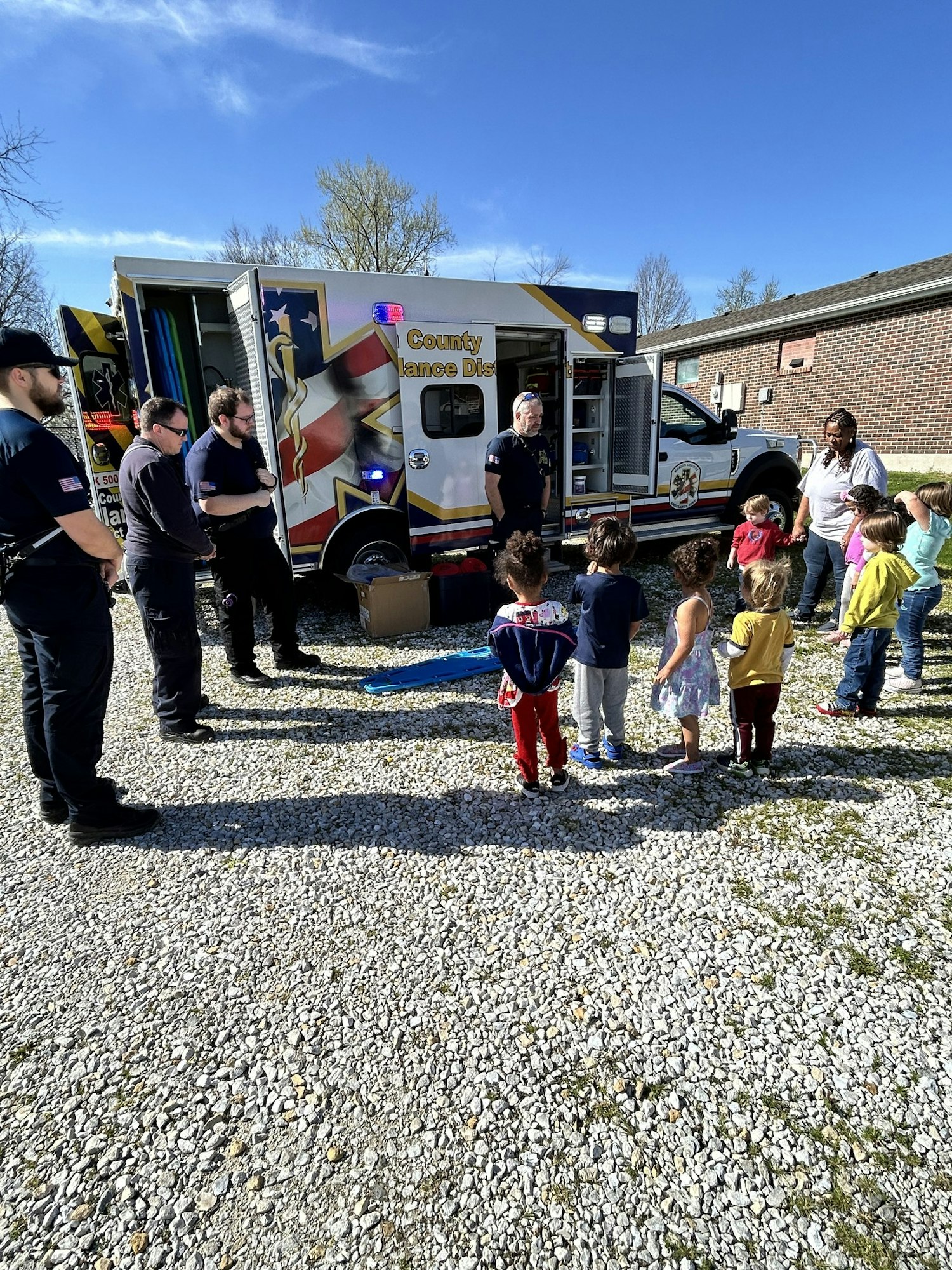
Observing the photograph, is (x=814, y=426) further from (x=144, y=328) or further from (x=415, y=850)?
(x=415, y=850)

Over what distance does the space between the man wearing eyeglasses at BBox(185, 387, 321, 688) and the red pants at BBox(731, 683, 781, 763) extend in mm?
3182

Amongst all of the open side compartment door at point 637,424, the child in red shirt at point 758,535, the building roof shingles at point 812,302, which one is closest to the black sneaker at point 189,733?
the child in red shirt at point 758,535

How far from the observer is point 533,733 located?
3.39 m

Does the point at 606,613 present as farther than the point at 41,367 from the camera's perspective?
Yes

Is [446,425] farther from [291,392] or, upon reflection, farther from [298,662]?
[298,662]

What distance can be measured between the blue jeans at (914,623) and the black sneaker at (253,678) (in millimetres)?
4483

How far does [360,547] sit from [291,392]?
142 cm

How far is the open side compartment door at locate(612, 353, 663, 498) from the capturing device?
23.9ft

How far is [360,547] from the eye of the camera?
616 cm

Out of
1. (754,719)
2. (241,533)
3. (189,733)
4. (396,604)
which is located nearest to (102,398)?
(241,533)

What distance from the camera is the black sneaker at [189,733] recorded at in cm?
424

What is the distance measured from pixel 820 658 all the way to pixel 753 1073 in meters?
3.94

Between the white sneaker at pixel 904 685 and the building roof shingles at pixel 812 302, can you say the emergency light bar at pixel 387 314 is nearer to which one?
the white sneaker at pixel 904 685

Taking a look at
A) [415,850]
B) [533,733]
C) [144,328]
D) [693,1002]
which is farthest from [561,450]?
[693,1002]
